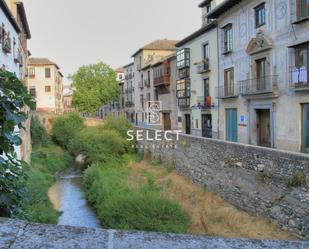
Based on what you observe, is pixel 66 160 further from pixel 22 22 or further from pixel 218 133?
pixel 218 133

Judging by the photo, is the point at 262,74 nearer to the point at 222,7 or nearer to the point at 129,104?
the point at 222,7

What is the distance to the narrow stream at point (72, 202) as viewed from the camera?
55.7 ft

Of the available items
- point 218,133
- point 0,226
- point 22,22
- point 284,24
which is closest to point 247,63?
point 284,24

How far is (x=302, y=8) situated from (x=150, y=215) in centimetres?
1081

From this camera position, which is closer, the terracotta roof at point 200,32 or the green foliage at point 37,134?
the terracotta roof at point 200,32

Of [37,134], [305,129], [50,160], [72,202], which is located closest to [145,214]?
[305,129]

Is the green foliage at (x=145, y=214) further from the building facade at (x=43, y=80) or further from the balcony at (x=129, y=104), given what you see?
the building facade at (x=43, y=80)

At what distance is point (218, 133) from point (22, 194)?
73.5 feet

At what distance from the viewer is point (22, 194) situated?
11.1 feet

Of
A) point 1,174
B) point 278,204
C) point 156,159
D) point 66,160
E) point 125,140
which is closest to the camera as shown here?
point 1,174

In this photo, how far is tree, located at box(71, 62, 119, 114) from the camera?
2357 inches

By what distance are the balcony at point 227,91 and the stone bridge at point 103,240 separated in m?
20.5

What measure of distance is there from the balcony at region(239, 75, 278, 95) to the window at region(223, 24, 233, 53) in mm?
2805
